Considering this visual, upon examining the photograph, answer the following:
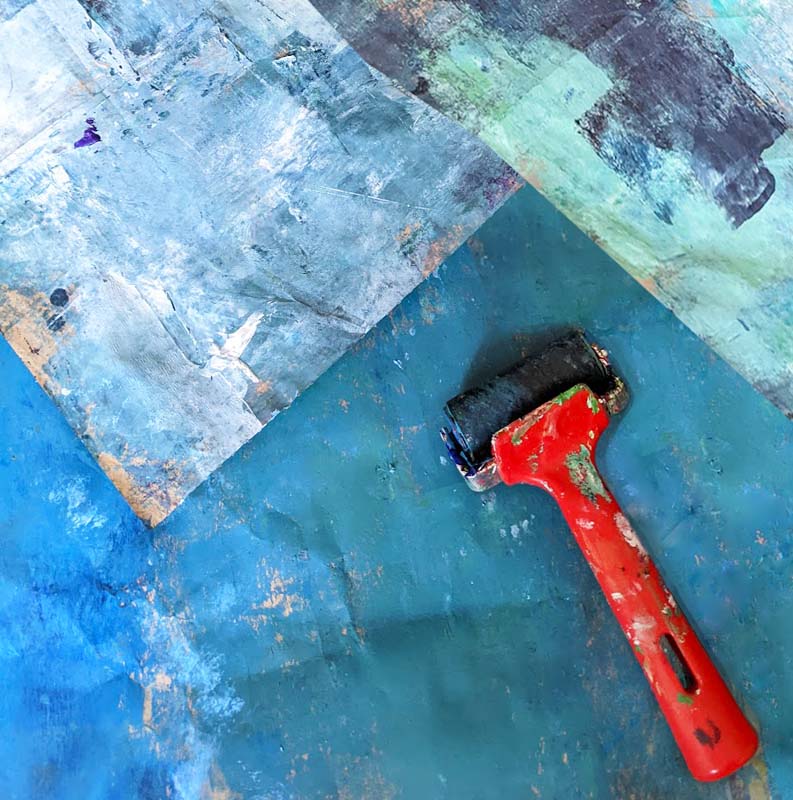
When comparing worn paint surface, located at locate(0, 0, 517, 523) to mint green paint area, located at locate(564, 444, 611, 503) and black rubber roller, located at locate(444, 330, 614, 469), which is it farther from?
mint green paint area, located at locate(564, 444, 611, 503)

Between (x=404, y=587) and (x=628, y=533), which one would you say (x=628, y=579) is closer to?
(x=628, y=533)

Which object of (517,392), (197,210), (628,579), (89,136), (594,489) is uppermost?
(89,136)

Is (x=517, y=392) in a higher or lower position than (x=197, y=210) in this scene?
lower

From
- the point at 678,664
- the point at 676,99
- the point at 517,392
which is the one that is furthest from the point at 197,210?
the point at 678,664

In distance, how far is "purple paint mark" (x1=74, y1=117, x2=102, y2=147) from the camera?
84.7 inches

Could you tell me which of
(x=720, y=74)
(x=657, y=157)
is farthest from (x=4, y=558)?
(x=720, y=74)

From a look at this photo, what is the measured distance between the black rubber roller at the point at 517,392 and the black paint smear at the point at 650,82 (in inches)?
20.7

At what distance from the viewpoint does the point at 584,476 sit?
1.95 meters

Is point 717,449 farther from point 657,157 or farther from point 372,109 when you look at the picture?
point 372,109

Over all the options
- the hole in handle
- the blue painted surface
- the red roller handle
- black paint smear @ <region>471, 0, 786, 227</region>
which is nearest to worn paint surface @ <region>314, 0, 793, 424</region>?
black paint smear @ <region>471, 0, 786, 227</region>

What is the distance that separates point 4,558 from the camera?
2.04 meters

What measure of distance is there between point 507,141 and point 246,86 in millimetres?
824

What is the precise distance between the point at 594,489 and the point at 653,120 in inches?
44.7

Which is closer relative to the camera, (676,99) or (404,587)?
(404,587)
